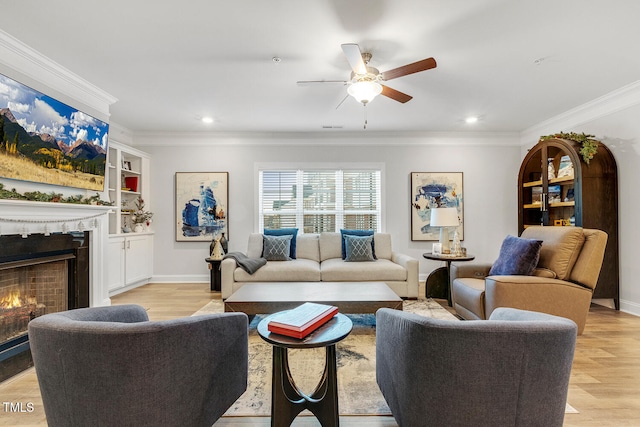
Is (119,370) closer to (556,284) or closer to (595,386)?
(595,386)

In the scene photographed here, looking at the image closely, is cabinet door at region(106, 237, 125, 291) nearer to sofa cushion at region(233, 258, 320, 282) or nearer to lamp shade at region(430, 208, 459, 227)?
sofa cushion at region(233, 258, 320, 282)

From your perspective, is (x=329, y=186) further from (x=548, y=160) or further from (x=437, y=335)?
(x=437, y=335)

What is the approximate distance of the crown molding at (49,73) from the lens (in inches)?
98.5

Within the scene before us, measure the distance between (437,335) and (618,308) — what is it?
12.9 ft

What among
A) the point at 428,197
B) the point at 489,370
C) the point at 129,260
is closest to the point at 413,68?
the point at 489,370

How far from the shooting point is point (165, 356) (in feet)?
3.84

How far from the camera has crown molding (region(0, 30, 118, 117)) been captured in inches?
98.5

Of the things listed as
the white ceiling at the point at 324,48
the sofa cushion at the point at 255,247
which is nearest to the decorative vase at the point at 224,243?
the sofa cushion at the point at 255,247

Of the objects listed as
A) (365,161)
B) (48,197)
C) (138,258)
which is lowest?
(138,258)

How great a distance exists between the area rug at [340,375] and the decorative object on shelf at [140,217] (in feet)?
9.26

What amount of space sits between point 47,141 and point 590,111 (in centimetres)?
589

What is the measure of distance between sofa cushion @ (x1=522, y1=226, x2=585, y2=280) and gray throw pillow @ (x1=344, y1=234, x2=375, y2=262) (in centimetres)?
188

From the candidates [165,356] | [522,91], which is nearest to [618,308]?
[522,91]

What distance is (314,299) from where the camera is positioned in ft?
8.87
